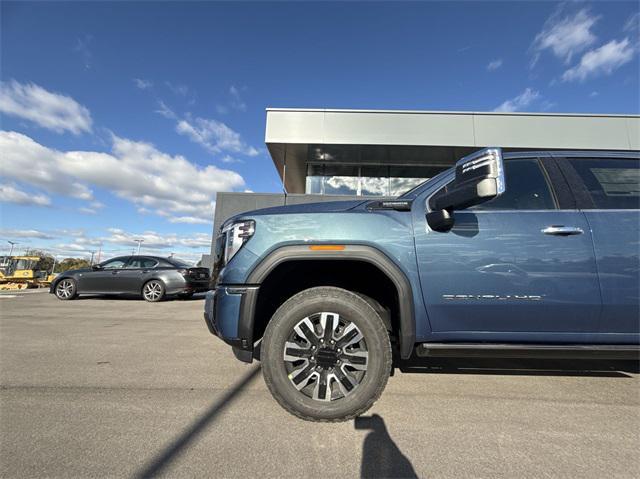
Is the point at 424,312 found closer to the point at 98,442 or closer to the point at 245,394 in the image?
the point at 245,394

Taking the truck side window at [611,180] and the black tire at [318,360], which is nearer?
the black tire at [318,360]

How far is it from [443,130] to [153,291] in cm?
1138

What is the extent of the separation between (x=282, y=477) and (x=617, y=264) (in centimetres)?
251

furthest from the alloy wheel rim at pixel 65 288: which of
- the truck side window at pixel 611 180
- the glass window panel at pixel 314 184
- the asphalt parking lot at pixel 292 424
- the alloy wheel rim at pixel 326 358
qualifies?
the truck side window at pixel 611 180

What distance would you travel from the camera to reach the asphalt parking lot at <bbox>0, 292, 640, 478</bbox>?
1.72m

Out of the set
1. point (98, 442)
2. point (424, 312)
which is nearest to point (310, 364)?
point (424, 312)

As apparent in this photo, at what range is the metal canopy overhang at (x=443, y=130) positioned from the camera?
1212 cm

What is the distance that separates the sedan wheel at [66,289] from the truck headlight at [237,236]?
29.6ft

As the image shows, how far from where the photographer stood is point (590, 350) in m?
2.21

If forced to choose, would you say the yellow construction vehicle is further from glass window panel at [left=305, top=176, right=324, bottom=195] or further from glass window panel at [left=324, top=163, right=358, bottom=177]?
glass window panel at [left=324, top=163, right=358, bottom=177]

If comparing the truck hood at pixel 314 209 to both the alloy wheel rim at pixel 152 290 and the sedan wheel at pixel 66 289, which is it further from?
the sedan wheel at pixel 66 289

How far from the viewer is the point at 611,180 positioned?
2564 mm

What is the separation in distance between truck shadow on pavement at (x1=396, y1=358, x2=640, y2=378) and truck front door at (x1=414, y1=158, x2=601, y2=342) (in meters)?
0.88

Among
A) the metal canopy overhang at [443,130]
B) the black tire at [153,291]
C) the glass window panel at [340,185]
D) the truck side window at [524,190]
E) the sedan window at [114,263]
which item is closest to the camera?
the truck side window at [524,190]
